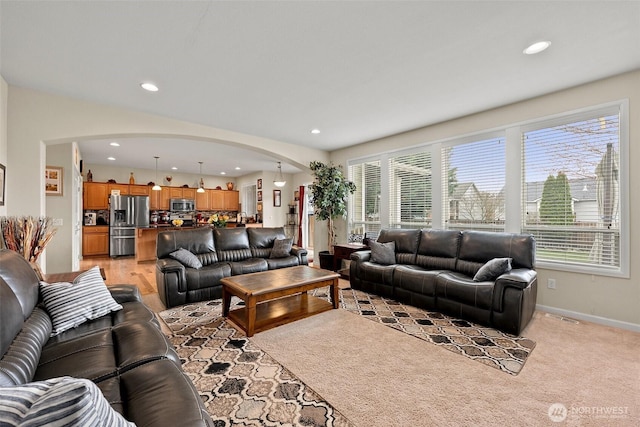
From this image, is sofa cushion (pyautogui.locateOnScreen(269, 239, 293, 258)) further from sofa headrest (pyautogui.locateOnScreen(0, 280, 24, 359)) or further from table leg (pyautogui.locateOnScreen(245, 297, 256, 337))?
sofa headrest (pyautogui.locateOnScreen(0, 280, 24, 359))

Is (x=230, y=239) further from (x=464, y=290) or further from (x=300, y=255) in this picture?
(x=464, y=290)

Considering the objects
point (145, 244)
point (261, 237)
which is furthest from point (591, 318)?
point (145, 244)

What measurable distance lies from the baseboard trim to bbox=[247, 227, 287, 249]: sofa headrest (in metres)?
3.97

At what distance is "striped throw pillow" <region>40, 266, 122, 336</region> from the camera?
1.82 metres

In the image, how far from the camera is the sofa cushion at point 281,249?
4691mm

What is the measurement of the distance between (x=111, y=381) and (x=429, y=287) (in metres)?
3.01

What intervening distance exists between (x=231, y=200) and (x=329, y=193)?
239 inches

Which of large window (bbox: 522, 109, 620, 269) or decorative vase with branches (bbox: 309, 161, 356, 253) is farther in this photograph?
decorative vase with branches (bbox: 309, 161, 356, 253)

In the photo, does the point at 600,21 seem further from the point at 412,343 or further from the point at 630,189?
the point at 412,343

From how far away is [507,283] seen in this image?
8.90 feet

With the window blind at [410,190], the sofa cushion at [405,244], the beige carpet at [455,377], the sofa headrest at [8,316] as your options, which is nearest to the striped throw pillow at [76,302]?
the sofa headrest at [8,316]

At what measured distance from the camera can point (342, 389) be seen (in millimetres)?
1892

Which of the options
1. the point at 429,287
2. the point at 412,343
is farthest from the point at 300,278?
the point at 429,287

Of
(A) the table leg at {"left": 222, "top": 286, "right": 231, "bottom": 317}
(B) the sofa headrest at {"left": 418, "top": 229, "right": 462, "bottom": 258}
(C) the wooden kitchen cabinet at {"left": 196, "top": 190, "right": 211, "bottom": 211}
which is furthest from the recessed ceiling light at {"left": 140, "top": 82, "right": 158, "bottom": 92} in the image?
(C) the wooden kitchen cabinet at {"left": 196, "top": 190, "right": 211, "bottom": 211}
